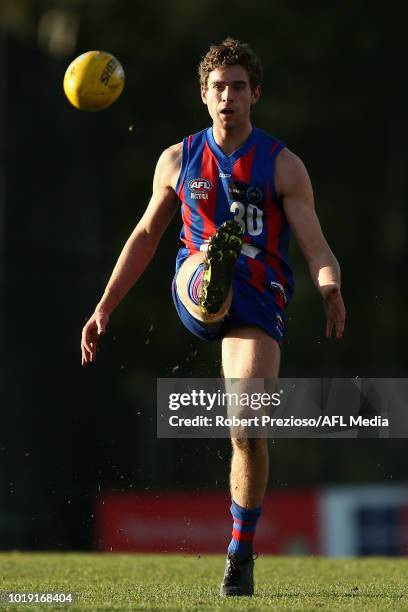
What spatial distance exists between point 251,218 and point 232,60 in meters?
0.80

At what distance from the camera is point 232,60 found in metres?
7.25

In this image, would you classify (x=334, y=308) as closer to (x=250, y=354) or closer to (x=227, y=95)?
(x=250, y=354)

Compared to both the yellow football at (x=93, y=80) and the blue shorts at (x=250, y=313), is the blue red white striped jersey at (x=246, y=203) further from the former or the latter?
the yellow football at (x=93, y=80)

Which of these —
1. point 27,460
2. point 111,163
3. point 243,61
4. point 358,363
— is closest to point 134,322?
point 358,363

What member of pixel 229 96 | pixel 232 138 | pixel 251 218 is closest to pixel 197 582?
pixel 251 218

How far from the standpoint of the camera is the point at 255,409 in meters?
6.79

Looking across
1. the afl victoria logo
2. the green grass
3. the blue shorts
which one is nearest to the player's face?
the afl victoria logo

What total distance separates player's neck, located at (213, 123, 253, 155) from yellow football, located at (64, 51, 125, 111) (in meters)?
1.37

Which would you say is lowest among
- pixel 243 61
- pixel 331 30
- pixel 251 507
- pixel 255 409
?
pixel 251 507

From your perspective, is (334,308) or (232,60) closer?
(334,308)

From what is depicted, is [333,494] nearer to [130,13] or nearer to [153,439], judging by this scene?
[153,439]

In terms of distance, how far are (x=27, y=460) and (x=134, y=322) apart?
9.10m

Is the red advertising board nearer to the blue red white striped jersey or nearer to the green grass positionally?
the green grass

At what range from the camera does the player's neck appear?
730cm
